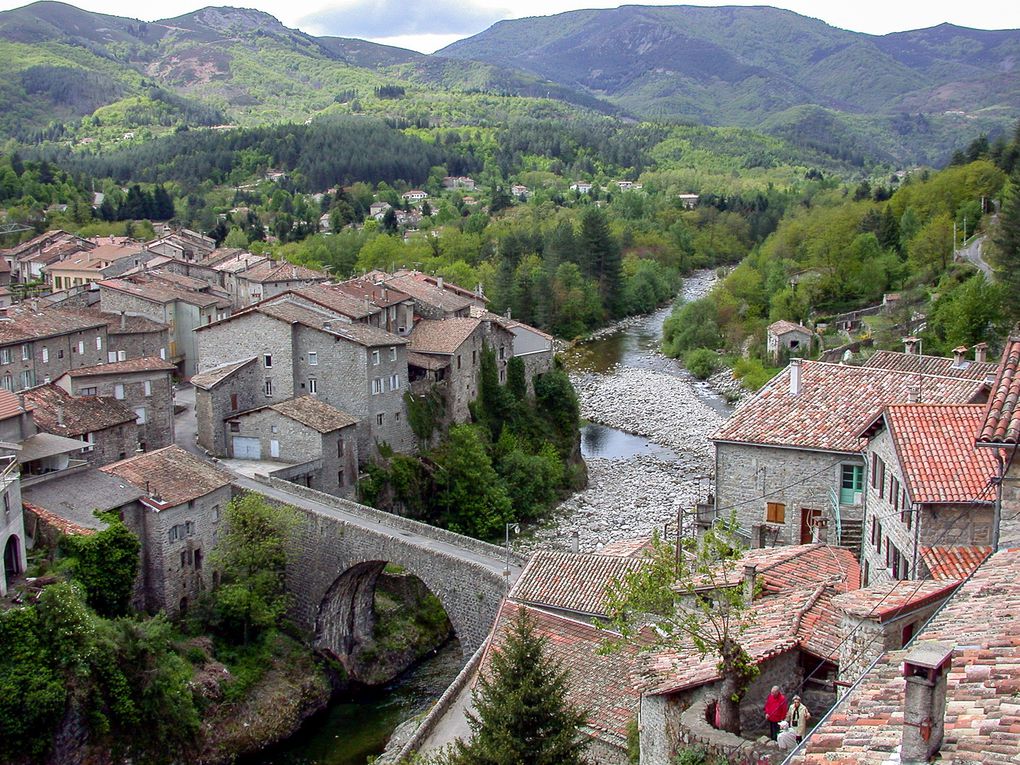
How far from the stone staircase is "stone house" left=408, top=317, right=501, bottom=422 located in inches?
1163

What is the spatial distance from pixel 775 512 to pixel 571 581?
5422mm

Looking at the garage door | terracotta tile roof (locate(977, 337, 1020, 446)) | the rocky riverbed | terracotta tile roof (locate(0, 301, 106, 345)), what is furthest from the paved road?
terracotta tile roof (locate(977, 337, 1020, 446))

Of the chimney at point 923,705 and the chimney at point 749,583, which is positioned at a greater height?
the chimney at point 923,705

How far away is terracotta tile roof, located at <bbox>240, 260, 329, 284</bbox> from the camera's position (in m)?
66.9

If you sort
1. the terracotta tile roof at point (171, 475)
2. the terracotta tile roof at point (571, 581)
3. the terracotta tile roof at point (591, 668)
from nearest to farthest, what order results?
the terracotta tile roof at point (591, 668) < the terracotta tile roof at point (571, 581) < the terracotta tile roof at point (171, 475)

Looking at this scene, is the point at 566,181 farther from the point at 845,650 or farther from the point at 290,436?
the point at 845,650

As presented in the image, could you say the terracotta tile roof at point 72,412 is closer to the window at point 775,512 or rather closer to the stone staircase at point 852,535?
the window at point 775,512

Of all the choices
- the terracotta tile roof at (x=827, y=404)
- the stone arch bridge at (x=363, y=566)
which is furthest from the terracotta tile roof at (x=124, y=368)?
the terracotta tile roof at (x=827, y=404)

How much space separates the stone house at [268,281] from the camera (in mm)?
66375

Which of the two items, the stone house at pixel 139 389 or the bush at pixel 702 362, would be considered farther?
the bush at pixel 702 362

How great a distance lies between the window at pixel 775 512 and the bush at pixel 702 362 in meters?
52.8

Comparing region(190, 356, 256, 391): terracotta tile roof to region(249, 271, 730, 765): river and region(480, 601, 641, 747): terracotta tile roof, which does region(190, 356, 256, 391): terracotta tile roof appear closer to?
region(249, 271, 730, 765): river

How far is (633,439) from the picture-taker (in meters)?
63.9

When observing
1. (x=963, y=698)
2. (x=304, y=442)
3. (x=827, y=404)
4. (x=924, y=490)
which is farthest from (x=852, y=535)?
(x=304, y=442)
